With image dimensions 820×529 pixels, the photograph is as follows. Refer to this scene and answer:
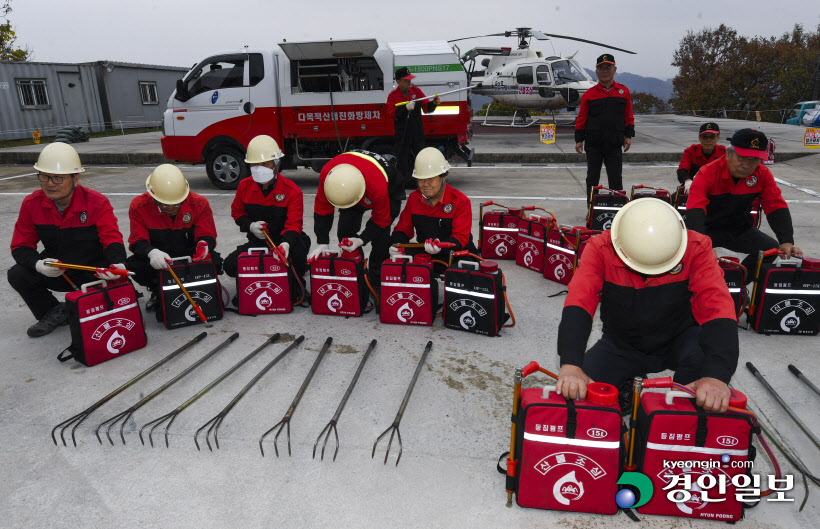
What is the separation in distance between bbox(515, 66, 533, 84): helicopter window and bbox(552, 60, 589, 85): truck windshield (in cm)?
80

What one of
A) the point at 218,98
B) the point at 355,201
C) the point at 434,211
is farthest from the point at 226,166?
the point at 434,211

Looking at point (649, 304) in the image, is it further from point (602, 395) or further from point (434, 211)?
point (434, 211)

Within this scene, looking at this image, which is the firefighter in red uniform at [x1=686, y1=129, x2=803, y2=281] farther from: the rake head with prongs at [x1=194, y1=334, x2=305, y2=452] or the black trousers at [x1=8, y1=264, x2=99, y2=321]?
the black trousers at [x1=8, y1=264, x2=99, y2=321]

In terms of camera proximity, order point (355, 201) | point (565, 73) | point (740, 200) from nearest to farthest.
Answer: point (355, 201), point (740, 200), point (565, 73)

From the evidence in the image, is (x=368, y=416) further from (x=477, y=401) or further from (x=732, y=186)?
(x=732, y=186)

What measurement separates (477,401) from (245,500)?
4.65 feet

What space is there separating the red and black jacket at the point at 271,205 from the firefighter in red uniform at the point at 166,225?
1.08 ft

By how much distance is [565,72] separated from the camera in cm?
1823

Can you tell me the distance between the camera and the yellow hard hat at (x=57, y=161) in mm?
3934

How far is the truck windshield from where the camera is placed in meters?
18.2

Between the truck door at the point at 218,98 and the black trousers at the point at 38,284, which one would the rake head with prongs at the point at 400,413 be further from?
the truck door at the point at 218,98

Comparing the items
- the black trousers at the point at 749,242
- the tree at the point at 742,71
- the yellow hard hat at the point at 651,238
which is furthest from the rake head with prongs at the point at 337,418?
the tree at the point at 742,71

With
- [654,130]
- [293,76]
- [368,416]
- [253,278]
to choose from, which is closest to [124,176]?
[293,76]

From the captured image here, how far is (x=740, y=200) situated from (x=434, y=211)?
2.53 m
